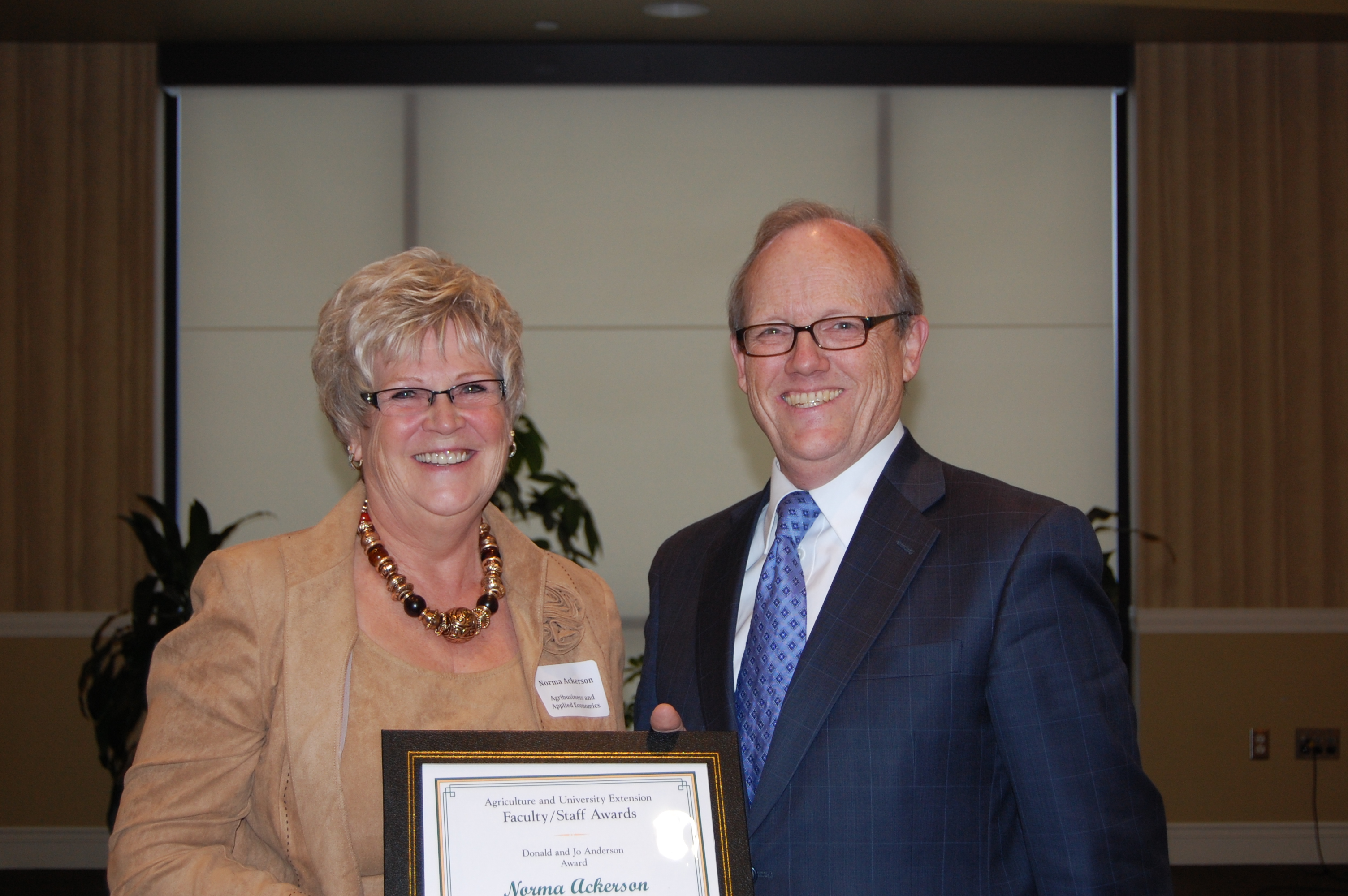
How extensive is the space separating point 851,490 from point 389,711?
0.82m

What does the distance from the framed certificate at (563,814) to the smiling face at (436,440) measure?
0.45m

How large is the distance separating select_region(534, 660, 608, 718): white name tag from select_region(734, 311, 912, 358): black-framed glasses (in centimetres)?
63

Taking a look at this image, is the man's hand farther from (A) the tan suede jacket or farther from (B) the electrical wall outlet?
(B) the electrical wall outlet

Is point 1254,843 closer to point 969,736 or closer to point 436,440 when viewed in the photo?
point 969,736

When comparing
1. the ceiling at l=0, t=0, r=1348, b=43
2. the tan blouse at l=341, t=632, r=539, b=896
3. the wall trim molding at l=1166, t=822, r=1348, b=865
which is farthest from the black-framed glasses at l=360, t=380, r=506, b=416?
the wall trim molding at l=1166, t=822, r=1348, b=865

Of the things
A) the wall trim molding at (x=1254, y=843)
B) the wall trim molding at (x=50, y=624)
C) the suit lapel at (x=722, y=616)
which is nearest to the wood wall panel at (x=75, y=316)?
the wall trim molding at (x=50, y=624)

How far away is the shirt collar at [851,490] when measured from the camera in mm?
1794

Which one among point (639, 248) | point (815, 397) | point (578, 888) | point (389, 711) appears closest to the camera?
point (578, 888)

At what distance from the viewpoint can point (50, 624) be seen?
5.05m

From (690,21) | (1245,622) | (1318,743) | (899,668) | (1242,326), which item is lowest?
(1318,743)

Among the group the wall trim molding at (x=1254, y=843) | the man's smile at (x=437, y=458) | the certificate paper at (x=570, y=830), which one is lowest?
the wall trim molding at (x=1254, y=843)

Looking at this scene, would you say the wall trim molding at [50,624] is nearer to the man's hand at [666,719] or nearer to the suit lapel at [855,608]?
the man's hand at [666,719]

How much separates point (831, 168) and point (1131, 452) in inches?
78.3

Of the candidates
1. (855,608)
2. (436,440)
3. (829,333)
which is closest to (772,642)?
(855,608)
